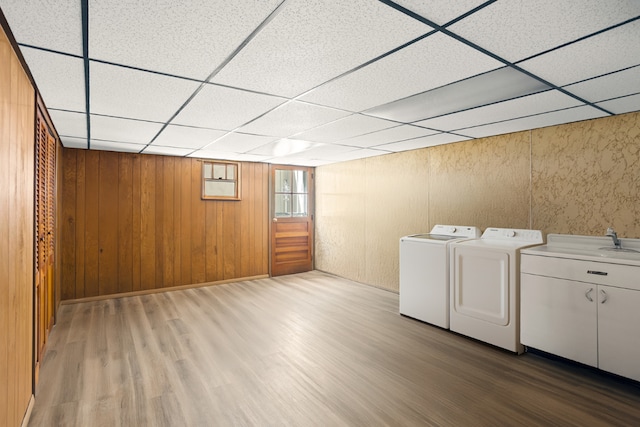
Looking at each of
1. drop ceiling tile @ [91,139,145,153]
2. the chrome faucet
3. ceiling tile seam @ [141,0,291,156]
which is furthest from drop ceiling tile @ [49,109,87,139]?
the chrome faucet

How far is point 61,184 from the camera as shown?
14.1ft

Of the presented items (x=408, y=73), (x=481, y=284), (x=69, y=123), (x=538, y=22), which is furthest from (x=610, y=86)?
(x=69, y=123)

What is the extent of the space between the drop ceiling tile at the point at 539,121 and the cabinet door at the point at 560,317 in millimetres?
1425

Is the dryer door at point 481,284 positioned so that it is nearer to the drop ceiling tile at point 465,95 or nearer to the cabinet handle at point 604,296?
the cabinet handle at point 604,296

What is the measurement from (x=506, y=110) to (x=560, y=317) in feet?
5.78

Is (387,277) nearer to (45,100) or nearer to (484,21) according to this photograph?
(484,21)

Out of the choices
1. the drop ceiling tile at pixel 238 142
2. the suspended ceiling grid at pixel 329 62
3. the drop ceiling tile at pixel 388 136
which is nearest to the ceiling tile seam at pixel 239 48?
the suspended ceiling grid at pixel 329 62

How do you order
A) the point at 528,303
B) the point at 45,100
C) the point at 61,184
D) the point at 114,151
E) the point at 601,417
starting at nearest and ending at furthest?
1. the point at 601,417
2. the point at 45,100
3. the point at 528,303
4. the point at 61,184
5. the point at 114,151

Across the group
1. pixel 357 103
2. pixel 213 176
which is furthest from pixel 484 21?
pixel 213 176

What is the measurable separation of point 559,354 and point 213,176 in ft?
16.6

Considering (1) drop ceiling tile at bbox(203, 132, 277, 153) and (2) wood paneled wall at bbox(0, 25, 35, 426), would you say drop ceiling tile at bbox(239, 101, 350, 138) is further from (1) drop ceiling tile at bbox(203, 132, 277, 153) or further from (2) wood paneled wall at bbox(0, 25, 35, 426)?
(2) wood paneled wall at bbox(0, 25, 35, 426)

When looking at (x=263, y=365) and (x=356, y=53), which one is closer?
(x=356, y=53)

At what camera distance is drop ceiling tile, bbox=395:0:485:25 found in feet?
4.40

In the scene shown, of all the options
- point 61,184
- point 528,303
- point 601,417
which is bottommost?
point 601,417
